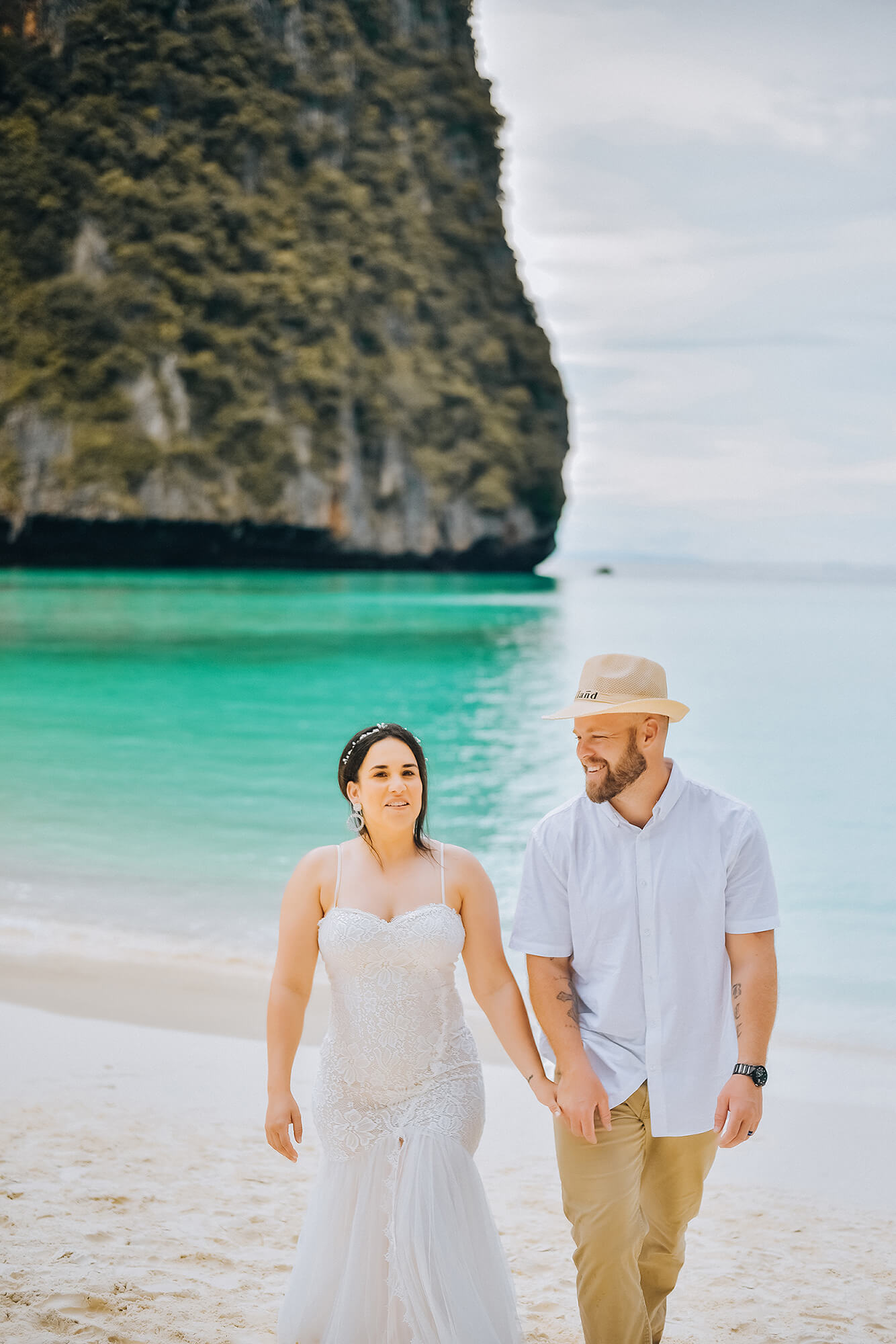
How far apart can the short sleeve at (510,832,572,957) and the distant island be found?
4778 cm

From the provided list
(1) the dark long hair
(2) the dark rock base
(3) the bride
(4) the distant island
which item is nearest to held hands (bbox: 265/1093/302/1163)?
(3) the bride

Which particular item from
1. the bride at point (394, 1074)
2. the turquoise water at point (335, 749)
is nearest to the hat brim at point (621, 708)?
the bride at point (394, 1074)

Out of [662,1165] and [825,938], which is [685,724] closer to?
[825,938]

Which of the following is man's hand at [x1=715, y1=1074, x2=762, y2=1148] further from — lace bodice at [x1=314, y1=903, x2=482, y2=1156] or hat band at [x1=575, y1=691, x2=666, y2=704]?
hat band at [x1=575, y1=691, x2=666, y2=704]

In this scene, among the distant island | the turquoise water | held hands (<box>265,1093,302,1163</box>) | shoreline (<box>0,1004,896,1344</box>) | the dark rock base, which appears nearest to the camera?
held hands (<box>265,1093,302,1163</box>)

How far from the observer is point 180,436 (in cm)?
5141

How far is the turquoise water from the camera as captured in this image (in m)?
8.80

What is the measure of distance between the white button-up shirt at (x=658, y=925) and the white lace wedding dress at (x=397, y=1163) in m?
0.26

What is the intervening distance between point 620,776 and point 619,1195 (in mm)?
825

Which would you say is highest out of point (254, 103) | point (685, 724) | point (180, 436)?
point (254, 103)

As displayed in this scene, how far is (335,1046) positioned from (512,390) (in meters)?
64.6

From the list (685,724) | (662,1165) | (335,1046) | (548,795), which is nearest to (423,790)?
(335,1046)

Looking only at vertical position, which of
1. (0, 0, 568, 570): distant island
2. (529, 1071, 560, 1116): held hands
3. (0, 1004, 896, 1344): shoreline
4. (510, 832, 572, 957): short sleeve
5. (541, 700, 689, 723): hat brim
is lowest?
(0, 1004, 896, 1344): shoreline

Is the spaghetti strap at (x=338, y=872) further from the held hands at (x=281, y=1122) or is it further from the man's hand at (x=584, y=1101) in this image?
the man's hand at (x=584, y=1101)
